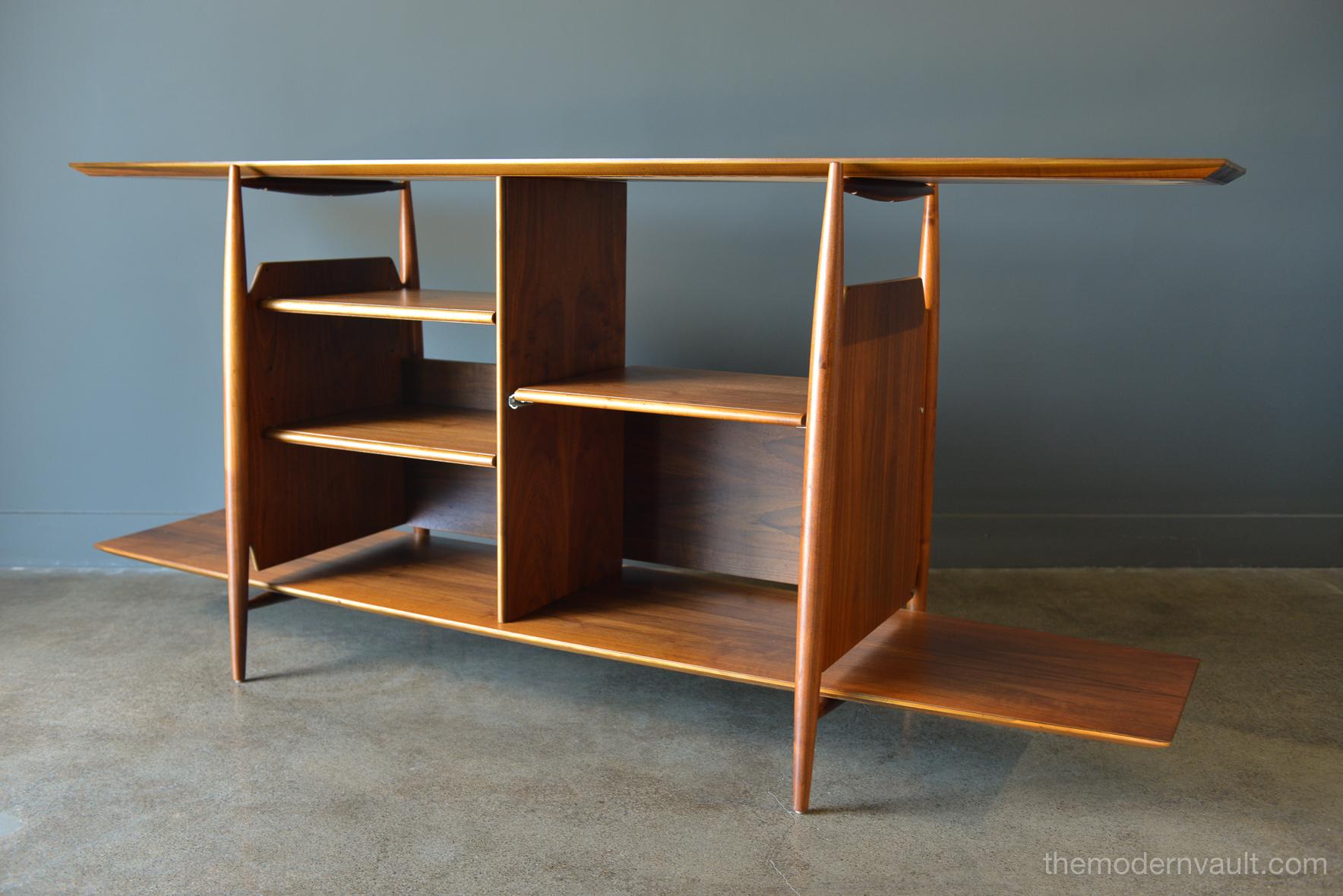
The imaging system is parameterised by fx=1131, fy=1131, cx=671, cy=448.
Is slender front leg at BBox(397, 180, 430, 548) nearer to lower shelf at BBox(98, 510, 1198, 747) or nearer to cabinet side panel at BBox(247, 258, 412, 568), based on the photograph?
cabinet side panel at BBox(247, 258, 412, 568)

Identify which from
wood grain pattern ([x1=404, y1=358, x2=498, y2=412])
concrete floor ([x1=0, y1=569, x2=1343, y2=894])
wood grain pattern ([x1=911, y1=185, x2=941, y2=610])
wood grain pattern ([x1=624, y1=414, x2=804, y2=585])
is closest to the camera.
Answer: concrete floor ([x1=0, y1=569, x2=1343, y2=894])

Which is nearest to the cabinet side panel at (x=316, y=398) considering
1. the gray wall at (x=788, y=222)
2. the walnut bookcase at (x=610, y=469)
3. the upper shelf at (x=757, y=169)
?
the walnut bookcase at (x=610, y=469)

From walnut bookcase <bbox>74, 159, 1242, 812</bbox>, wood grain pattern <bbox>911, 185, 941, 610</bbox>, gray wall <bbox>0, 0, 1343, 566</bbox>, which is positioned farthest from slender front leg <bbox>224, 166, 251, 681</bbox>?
wood grain pattern <bbox>911, 185, 941, 610</bbox>

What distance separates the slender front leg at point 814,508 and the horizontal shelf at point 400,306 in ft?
2.37

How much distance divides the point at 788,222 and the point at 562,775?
1860 millimetres

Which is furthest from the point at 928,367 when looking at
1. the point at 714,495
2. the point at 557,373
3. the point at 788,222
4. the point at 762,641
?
the point at 788,222

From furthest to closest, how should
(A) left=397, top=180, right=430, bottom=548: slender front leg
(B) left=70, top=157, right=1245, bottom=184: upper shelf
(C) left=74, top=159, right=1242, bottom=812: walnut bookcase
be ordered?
(A) left=397, top=180, right=430, bottom=548: slender front leg, (C) left=74, top=159, right=1242, bottom=812: walnut bookcase, (B) left=70, top=157, right=1245, bottom=184: upper shelf

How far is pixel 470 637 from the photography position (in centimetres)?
294

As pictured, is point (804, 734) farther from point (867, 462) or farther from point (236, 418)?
point (236, 418)

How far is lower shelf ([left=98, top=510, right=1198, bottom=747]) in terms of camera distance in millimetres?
1999

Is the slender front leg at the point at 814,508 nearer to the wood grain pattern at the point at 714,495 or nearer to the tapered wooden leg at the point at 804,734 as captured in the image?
the tapered wooden leg at the point at 804,734

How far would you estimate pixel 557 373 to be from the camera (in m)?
2.42

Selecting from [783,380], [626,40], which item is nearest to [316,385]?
[783,380]

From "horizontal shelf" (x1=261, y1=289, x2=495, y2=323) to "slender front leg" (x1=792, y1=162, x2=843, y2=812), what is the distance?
722 mm
